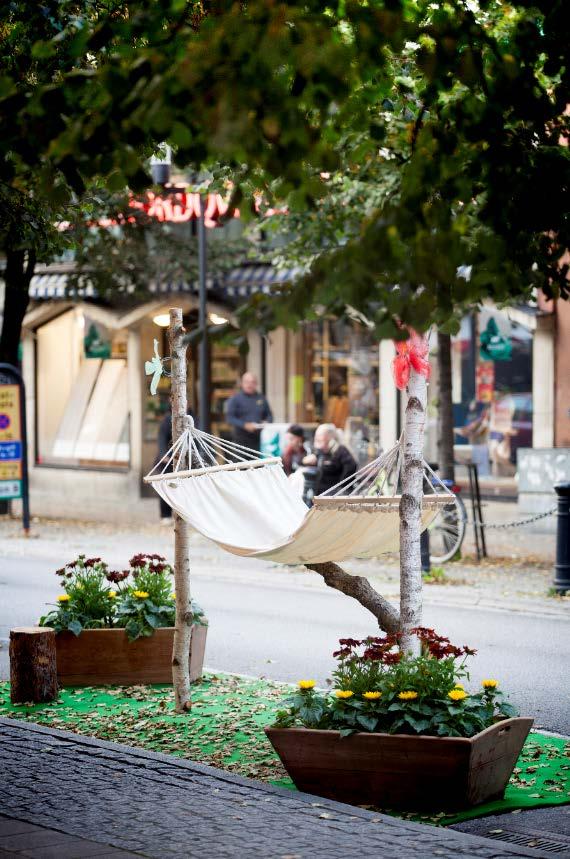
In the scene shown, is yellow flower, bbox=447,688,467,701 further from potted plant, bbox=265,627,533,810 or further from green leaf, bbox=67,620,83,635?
green leaf, bbox=67,620,83,635

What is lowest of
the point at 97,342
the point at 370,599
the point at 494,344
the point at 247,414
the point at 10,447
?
the point at 370,599

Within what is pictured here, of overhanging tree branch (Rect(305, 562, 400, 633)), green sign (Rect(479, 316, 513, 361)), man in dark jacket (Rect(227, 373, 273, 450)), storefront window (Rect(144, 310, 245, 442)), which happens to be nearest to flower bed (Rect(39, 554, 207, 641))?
overhanging tree branch (Rect(305, 562, 400, 633))

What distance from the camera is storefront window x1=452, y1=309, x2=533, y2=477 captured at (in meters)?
20.8

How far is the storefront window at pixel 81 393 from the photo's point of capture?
2678 centimetres

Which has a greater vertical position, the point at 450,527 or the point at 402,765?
the point at 450,527

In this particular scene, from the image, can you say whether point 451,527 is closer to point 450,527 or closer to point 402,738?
point 450,527

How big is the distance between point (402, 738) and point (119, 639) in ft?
11.9

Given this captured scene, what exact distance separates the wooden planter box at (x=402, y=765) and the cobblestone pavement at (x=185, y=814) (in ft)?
0.65

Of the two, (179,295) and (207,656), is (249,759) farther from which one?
(179,295)

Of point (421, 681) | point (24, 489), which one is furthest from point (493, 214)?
point (24, 489)

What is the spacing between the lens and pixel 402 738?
22.1 ft

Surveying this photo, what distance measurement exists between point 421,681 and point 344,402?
16.8 m

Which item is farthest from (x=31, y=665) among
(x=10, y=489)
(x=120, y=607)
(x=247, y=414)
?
(x=247, y=414)

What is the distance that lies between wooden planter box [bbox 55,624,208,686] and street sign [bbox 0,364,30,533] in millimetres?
9864
